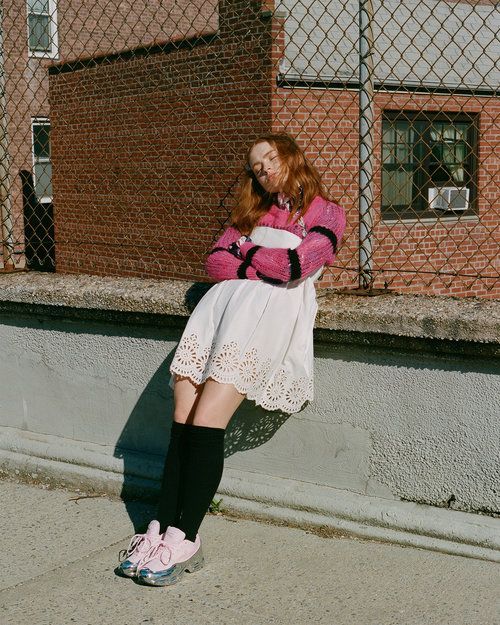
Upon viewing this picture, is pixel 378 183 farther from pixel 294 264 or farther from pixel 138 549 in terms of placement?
pixel 138 549

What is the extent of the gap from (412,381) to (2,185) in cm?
256

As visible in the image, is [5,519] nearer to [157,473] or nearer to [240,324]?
[157,473]

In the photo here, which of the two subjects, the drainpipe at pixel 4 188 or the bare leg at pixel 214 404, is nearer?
the bare leg at pixel 214 404

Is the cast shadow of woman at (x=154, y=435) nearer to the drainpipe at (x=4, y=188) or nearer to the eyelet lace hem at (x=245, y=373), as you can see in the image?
the eyelet lace hem at (x=245, y=373)

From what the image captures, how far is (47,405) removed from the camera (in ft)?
14.8

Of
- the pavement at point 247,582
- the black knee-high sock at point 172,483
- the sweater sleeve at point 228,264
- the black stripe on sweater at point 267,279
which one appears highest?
the sweater sleeve at point 228,264

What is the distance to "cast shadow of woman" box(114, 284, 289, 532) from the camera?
3824 millimetres

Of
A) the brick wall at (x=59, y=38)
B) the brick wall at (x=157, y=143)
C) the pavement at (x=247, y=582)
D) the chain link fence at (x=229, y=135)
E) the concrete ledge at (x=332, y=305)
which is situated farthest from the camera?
the brick wall at (x=157, y=143)

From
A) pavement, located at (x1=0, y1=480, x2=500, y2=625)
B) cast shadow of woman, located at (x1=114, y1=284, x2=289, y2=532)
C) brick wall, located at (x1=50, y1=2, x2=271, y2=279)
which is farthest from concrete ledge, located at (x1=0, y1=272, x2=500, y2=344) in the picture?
brick wall, located at (x1=50, y1=2, x2=271, y2=279)

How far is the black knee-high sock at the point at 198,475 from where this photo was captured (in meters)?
3.28

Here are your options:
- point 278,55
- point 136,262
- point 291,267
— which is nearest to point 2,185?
point 291,267

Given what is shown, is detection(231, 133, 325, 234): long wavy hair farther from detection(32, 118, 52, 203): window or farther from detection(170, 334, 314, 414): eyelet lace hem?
detection(32, 118, 52, 203): window

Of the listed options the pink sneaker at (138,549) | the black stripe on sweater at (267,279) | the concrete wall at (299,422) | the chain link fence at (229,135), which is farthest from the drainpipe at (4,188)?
the chain link fence at (229,135)

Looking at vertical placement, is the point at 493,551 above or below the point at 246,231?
below
